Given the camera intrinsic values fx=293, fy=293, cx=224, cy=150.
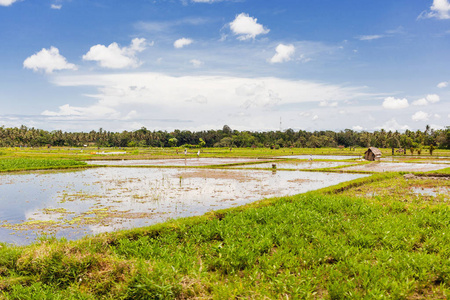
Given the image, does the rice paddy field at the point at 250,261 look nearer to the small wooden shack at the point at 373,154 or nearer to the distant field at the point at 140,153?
the small wooden shack at the point at 373,154

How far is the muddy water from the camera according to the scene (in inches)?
360

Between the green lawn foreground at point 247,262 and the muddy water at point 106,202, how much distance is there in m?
2.87

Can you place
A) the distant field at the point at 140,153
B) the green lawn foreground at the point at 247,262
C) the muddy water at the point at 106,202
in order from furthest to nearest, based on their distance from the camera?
the distant field at the point at 140,153
the muddy water at the point at 106,202
the green lawn foreground at the point at 247,262

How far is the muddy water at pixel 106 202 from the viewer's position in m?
9.14

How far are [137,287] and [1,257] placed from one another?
10.8 ft

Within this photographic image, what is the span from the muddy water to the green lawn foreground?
287cm

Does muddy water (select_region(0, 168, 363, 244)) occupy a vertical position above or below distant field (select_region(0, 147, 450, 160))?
below

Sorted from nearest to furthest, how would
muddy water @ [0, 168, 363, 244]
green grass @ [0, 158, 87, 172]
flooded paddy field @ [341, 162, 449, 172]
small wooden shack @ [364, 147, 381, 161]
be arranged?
muddy water @ [0, 168, 363, 244], flooded paddy field @ [341, 162, 449, 172], green grass @ [0, 158, 87, 172], small wooden shack @ [364, 147, 381, 161]

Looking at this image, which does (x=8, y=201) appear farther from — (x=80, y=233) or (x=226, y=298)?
(x=226, y=298)

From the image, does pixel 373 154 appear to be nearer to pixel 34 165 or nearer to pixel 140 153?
pixel 34 165

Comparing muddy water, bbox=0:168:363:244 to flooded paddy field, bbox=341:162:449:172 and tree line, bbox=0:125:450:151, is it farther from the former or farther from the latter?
tree line, bbox=0:125:450:151

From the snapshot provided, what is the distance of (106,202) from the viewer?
12758mm

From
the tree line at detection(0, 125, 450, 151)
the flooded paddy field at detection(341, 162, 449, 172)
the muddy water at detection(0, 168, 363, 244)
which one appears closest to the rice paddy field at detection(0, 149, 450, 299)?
the muddy water at detection(0, 168, 363, 244)

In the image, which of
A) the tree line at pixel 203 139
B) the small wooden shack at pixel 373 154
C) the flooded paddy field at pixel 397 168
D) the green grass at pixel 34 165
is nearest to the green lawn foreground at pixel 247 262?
the flooded paddy field at pixel 397 168
